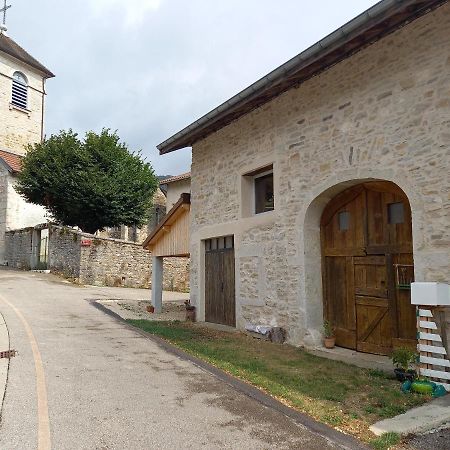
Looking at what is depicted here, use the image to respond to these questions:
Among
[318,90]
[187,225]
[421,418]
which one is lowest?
[421,418]

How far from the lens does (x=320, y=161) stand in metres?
7.36

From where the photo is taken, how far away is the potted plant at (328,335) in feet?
24.1

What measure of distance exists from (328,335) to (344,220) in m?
2.08

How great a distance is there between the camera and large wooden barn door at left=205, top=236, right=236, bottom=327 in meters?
9.89

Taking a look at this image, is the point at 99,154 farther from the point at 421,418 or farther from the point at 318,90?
the point at 421,418

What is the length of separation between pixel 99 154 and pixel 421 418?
20534mm

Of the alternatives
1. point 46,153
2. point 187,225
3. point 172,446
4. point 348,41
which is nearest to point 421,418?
point 172,446

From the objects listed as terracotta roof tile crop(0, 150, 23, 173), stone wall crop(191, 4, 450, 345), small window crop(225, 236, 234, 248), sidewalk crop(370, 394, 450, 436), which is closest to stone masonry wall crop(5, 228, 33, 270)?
terracotta roof tile crop(0, 150, 23, 173)

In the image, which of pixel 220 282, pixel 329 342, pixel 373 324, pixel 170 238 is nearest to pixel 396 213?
pixel 373 324

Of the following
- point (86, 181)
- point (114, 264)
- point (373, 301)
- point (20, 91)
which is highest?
point (20, 91)

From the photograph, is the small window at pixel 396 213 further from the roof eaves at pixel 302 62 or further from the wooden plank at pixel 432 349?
the roof eaves at pixel 302 62

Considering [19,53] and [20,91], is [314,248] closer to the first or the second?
[20,91]

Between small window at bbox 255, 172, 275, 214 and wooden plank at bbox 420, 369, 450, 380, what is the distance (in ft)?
15.2

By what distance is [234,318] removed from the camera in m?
9.68
